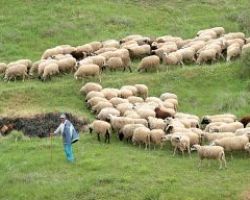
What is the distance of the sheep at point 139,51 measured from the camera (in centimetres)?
3044

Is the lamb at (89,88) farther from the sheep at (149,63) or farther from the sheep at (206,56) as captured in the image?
the sheep at (206,56)

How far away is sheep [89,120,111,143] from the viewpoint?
74.2ft

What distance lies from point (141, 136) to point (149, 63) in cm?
735

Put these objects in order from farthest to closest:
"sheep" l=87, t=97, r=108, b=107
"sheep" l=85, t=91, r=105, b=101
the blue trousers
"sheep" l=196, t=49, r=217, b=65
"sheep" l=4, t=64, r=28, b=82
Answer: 1. "sheep" l=196, t=49, r=217, b=65
2. "sheep" l=4, t=64, r=28, b=82
3. "sheep" l=85, t=91, r=105, b=101
4. "sheep" l=87, t=97, r=108, b=107
5. the blue trousers

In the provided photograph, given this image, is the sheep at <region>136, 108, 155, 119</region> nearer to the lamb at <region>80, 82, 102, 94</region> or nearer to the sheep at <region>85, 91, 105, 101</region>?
the sheep at <region>85, 91, 105, 101</region>

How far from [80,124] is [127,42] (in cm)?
835

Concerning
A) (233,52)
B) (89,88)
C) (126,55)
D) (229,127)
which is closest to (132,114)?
(229,127)

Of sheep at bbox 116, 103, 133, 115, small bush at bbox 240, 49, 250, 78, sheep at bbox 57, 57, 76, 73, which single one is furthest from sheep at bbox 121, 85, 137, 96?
small bush at bbox 240, 49, 250, 78

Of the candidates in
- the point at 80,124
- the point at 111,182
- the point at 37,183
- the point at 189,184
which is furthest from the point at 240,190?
the point at 80,124

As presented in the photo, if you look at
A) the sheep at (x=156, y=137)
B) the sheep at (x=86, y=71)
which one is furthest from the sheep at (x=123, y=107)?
the sheep at (x=86, y=71)

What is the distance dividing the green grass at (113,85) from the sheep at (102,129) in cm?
33

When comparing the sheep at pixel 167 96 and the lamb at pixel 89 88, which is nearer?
the sheep at pixel 167 96

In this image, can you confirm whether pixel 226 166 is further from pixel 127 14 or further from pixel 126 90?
pixel 127 14

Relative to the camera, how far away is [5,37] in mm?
34000
